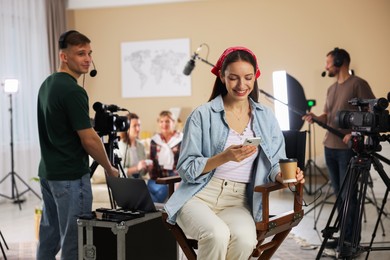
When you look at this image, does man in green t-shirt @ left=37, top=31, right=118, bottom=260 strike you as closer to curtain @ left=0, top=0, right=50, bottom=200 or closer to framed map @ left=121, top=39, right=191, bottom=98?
curtain @ left=0, top=0, right=50, bottom=200

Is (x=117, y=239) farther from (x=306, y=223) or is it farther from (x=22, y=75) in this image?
(x=22, y=75)

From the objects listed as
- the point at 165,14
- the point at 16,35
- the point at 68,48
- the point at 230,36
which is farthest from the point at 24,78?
the point at 68,48

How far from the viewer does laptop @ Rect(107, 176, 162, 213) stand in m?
2.72

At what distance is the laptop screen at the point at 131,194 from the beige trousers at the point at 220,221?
0.47 m

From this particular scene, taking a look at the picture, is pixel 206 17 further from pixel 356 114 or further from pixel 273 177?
pixel 273 177

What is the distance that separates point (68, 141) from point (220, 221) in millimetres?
939

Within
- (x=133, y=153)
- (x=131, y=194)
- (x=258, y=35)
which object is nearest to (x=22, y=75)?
(x=133, y=153)

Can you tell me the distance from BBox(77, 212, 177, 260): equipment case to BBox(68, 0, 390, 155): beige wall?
4.70m

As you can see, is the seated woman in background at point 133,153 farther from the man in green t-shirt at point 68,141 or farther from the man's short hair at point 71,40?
the man's short hair at point 71,40

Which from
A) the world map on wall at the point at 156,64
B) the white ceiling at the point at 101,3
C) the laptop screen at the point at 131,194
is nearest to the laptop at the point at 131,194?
the laptop screen at the point at 131,194

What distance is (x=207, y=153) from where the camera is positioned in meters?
Answer: 2.36

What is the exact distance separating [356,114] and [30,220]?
3450 mm

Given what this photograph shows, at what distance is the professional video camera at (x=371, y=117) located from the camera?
291 cm

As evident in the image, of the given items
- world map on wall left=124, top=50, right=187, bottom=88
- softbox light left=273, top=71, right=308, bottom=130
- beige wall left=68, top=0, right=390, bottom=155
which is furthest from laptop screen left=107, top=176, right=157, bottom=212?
world map on wall left=124, top=50, right=187, bottom=88
